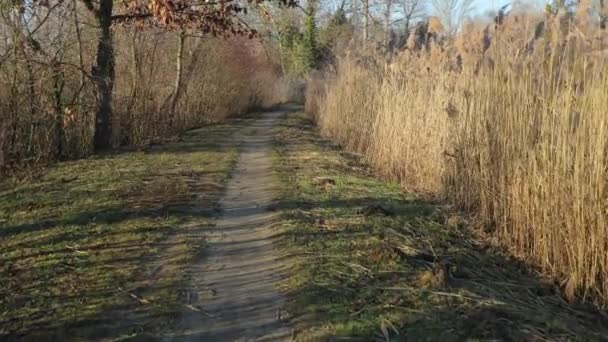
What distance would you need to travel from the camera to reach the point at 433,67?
8.63 m

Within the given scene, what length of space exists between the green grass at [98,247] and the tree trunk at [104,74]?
6.46 feet

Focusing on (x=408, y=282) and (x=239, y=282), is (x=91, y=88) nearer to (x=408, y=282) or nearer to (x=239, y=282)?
(x=239, y=282)

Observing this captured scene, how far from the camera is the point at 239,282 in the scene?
453 centimetres

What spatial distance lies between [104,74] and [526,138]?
814 centimetres

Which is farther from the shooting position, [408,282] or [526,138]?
[526,138]

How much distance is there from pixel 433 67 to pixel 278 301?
5.53 meters

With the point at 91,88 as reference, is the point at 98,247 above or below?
below

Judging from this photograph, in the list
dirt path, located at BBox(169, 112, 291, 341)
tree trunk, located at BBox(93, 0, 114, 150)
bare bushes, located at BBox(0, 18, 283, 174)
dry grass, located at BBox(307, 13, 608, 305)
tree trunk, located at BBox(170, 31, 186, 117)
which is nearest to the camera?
dirt path, located at BBox(169, 112, 291, 341)

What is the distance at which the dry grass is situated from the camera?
4762 millimetres

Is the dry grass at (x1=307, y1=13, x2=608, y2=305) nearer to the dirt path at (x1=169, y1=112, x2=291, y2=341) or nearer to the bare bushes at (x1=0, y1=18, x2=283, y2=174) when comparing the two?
the dirt path at (x1=169, y1=112, x2=291, y2=341)

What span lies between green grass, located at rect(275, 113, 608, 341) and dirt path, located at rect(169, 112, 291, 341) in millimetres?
178

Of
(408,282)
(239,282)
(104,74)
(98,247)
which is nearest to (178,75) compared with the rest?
(104,74)

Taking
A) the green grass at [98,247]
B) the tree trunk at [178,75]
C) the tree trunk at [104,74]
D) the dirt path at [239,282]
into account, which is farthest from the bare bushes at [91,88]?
the dirt path at [239,282]

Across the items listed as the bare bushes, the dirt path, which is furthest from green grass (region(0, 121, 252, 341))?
the bare bushes
